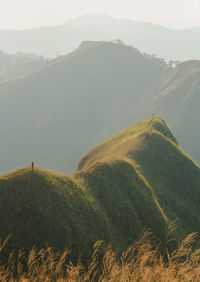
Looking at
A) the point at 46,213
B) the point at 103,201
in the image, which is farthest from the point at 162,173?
the point at 46,213

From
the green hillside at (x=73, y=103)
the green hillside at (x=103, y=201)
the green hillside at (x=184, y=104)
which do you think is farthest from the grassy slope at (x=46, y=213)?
the green hillside at (x=73, y=103)

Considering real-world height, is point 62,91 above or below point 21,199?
above

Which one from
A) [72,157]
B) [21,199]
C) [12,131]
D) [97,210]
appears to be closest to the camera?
[21,199]

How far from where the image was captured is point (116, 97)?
13262cm

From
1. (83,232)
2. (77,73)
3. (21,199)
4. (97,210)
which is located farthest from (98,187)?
(77,73)

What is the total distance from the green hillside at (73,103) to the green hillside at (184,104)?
310 inches

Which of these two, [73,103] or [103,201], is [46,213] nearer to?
[103,201]

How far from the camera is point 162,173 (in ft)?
74.4

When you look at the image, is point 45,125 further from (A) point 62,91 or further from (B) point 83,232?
(B) point 83,232

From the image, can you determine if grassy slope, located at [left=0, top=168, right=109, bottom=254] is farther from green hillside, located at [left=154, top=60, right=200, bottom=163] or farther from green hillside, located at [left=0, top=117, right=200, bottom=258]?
green hillside, located at [left=154, top=60, right=200, bottom=163]

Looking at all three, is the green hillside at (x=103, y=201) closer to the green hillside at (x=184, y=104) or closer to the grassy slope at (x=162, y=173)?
the grassy slope at (x=162, y=173)

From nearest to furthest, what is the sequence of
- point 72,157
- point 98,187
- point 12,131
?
point 98,187
point 72,157
point 12,131

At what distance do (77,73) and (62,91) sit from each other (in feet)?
49.0

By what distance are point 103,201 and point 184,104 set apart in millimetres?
98985
